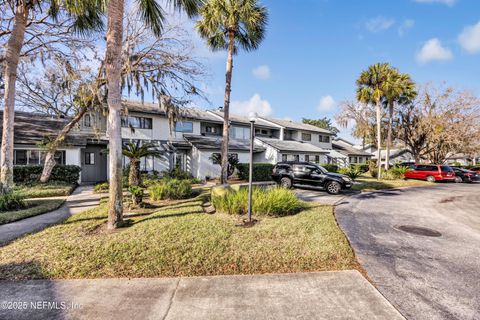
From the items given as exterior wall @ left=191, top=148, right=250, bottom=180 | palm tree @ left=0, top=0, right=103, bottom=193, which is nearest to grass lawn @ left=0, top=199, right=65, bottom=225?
palm tree @ left=0, top=0, right=103, bottom=193

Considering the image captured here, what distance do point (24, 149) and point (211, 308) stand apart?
18495 millimetres

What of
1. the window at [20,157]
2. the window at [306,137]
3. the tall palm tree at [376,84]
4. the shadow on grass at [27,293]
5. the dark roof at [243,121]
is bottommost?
the shadow on grass at [27,293]

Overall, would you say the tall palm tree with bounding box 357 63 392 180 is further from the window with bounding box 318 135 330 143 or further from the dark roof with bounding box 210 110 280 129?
the window with bounding box 318 135 330 143

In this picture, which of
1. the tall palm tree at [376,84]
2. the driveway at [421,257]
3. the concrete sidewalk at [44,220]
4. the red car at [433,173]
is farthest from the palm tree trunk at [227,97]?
the red car at [433,173]

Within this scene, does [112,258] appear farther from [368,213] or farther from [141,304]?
[368,213]

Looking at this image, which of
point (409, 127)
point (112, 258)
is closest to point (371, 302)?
point (112, 258)

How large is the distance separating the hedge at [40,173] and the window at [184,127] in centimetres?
854

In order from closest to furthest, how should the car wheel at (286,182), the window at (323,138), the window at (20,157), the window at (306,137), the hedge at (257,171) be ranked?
the window at (20,157) < the car wheel at (286,182) < the hedge at (257,171) < the window at (306,137) < the window at (323,138)

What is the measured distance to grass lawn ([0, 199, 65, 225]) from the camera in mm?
7209

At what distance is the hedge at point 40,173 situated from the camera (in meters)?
13.9

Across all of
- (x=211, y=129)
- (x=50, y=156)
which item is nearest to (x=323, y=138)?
(x=211, y=129)

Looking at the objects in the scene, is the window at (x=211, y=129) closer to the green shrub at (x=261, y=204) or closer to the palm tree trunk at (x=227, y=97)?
the palm tree trunk at (x=227, y=97)

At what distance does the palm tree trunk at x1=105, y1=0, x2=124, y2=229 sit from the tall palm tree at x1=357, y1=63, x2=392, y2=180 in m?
22.8

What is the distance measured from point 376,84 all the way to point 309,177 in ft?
48.3
